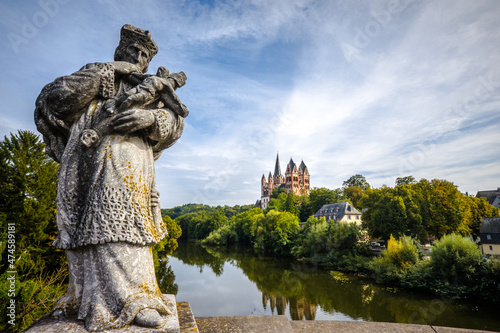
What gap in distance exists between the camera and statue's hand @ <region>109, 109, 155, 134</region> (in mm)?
2566

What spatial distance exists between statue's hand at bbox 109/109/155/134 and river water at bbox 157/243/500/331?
16.4 meters

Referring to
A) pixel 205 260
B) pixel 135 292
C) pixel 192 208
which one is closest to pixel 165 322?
pixel 135 292

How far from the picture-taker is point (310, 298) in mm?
19484

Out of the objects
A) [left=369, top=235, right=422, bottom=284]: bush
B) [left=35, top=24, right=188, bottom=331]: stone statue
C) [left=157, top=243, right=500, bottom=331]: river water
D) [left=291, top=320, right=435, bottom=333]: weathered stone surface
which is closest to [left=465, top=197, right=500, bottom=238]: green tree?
[left=369, top=235, right=422, bottom=284]: bush

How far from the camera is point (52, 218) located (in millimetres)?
14773

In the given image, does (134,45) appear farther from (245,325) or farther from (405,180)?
(405,180)

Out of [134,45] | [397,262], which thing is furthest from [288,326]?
[397,262]

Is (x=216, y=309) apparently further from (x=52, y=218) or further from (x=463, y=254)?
(x=463, y=254)

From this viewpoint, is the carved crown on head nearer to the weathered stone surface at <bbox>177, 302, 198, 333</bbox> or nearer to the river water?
the weathered stone surface at <bbox>177, 302, 198, 333</bbox>

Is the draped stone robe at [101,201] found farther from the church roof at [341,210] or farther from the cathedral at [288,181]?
the cathedral at [288,181]

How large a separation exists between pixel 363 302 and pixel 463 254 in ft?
27.1

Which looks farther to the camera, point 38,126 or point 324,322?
point 324,322

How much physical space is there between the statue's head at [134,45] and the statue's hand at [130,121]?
3.08ft

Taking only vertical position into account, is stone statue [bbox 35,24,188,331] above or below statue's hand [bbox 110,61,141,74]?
below
